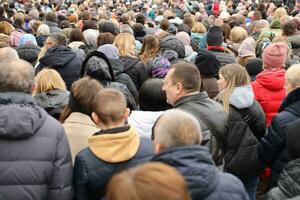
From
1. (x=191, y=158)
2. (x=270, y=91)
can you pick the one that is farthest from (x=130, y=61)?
(x=191, y=158)

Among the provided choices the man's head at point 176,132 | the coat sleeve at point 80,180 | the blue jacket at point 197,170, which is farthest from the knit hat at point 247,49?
the blue jacket at point 197,170

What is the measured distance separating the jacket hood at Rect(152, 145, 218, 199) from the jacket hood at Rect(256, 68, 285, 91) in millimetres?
2884

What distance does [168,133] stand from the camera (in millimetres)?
2682

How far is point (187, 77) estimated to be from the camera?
382 centimetres

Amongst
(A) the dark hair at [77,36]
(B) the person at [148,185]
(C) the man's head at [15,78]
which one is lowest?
(A) the dark hair at [77,36]

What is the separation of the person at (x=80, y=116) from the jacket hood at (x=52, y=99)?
0.56 m

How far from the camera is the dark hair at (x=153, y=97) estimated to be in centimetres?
429

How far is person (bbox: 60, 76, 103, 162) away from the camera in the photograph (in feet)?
11.9

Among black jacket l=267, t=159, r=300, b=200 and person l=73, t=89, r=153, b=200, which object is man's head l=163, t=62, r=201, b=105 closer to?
person l=73, t=89, r=153, b=200

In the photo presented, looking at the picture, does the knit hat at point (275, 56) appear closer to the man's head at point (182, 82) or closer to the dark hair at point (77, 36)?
the man's head at point (182, 82)

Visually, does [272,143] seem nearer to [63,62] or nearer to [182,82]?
[182,82]

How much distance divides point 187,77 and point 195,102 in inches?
8.0

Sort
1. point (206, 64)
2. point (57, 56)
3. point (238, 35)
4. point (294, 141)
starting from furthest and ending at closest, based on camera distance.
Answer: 1. point (238, 35)
2. point (57, 56)
3. point (206, 64)
4. point (294, 141)

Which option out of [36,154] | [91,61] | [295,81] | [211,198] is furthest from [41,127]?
[295,81]
